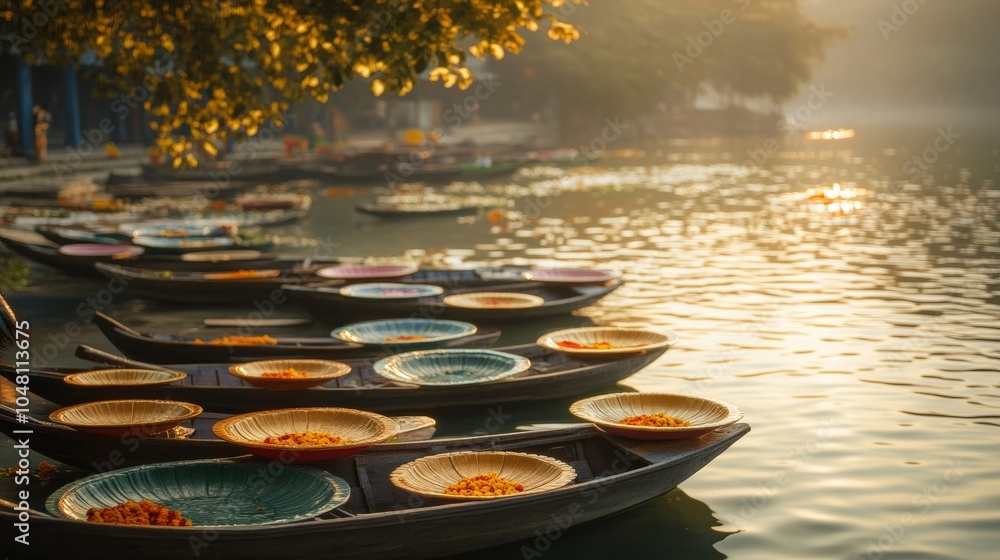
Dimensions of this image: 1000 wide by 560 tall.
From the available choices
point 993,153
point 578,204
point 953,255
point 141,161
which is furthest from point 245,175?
point 993,153

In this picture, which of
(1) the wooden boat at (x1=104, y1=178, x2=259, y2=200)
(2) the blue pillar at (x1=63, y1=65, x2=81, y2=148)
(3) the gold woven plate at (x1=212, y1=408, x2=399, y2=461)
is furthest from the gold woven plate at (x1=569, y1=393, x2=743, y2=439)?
(2) the blue pillar at (x1=63, y1=65, x2=81, y2=148)

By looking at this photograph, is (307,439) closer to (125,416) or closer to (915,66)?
(125,416)

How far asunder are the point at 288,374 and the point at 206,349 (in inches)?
58.2

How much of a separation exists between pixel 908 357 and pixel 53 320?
11.0 meters

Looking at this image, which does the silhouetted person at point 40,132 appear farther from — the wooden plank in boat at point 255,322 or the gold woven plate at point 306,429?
the gold woven plate at point 306,429

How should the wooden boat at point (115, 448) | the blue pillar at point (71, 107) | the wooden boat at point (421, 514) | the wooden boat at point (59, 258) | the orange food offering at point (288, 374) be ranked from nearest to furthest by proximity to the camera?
the wooden boat at point (421, 514) < the wooden boat at point (115, 448) < the orange food offering at point (288, 374) < the wooden boat at point (59, 258) < the blue pillar at point (71, 107)

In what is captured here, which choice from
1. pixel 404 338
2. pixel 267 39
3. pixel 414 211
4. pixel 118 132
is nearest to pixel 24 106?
pixel 118 132

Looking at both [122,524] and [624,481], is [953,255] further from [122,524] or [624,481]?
[122,524]

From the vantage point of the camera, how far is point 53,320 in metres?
14.0

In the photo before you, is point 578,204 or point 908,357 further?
point 578,204

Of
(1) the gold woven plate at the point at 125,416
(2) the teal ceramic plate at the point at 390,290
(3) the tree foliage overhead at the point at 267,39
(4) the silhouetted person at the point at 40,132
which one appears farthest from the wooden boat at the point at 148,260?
(4) the silhouetted person at the point at 40,132

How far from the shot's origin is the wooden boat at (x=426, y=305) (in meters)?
12.7

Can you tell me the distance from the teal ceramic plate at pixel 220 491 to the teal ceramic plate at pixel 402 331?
400 centimetres

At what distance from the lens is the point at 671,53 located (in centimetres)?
5709
